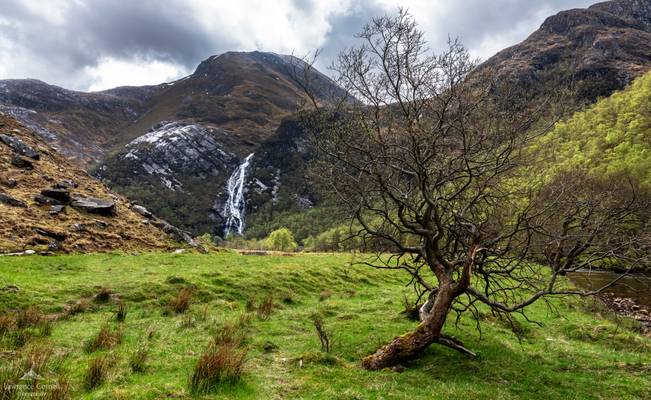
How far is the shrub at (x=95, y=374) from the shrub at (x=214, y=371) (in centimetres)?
195

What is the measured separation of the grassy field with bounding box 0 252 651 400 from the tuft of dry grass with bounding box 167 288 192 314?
0.07 m

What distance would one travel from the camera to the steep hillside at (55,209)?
2492cm

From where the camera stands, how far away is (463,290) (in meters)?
11.8

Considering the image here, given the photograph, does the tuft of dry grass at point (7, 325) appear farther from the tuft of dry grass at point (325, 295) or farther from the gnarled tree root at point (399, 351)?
the tuft of dry grass at point (325, 295)

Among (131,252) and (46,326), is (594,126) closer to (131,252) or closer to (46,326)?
(131,252)

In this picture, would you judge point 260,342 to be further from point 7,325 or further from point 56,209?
point 56,209

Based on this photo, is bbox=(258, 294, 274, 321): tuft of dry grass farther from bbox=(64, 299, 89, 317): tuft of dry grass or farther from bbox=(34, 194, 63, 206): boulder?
bbox=(34, 194, 63, 206): boulder

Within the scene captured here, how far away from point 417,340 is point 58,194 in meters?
30.3

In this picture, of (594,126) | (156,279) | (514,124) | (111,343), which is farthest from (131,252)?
A: (594,126)

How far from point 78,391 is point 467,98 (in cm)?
1482

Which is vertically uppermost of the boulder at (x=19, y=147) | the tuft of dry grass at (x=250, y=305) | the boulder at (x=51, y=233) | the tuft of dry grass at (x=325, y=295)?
the boulder at (x=19, y=147)

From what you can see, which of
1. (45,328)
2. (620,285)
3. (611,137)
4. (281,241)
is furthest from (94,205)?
(611,137)

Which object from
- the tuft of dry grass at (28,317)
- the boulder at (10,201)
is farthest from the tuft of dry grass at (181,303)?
the boulder at (10,201)

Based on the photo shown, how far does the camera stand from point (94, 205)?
3100cm
